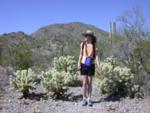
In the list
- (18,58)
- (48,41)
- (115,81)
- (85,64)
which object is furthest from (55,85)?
(48,41)

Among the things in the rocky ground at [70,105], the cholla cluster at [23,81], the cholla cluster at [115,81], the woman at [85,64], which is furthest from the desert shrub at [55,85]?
the cholla cluster at [115,81]

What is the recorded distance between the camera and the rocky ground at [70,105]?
920cm

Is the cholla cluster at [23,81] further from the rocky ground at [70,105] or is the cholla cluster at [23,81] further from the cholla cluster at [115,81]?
the cholla cluster at [115,81]

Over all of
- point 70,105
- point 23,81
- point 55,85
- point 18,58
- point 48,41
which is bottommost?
point 70,105

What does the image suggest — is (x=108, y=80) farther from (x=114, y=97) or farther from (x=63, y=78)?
(x=63, y=78)

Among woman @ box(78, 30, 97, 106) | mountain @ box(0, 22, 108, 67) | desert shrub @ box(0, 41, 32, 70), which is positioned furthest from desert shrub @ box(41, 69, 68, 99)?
mountain @ box(0, 22, 108, 67)

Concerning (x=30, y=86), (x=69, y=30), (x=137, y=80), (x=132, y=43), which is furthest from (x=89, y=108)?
(x=69, y=30)

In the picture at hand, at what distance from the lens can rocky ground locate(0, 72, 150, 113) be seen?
30.2 feet

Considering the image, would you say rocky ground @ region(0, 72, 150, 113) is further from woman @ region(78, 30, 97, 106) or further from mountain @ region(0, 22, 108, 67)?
mountain @ region(0, 22, 108, 67)

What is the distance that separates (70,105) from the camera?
32.2 ft

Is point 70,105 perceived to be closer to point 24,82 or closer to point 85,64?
point 85,64

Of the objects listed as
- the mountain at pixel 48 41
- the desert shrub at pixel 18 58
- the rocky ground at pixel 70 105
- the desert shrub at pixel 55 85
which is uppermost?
the mountain at pixel 48 41

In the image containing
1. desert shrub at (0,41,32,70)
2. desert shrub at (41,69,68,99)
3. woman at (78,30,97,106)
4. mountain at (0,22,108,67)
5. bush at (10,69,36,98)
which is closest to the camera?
woman at (78,30,97,106)

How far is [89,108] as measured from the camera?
9.47 meters
